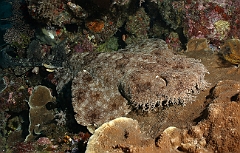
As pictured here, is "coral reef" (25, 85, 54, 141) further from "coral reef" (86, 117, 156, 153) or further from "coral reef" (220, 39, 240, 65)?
"coral reef" (220, 39, 240, 65)

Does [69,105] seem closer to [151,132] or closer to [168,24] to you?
[151,132]

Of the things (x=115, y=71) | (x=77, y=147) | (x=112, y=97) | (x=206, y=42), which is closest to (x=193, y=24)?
(x=206, y=42)

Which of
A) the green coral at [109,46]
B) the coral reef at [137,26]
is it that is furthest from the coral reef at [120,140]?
the coral reef at [137,26]

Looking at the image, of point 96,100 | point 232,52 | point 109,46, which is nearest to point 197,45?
point 232,52

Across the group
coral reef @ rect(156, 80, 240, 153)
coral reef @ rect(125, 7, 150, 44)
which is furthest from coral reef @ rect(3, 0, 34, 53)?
coral reef @ rect(156, 80, 240, 153)

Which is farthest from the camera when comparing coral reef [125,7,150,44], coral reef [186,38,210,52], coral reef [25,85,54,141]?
coral reef [125,7,150,44]

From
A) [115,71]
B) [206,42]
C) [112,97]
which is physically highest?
[206,42]

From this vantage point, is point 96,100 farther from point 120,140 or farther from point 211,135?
point 211,135
